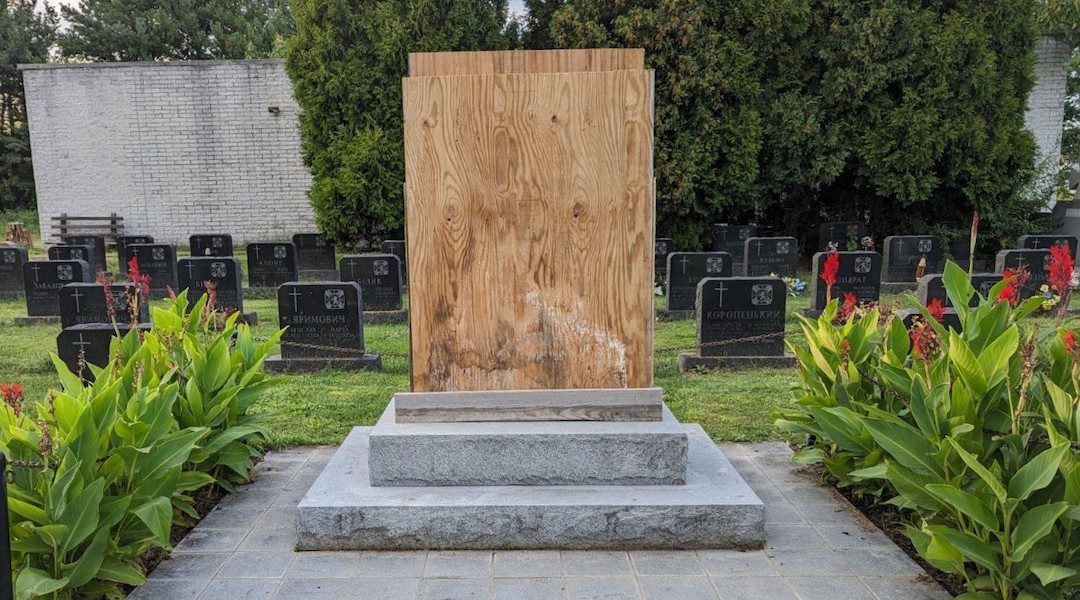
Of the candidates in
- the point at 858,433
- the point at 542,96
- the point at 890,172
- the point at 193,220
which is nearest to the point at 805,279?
the point at 890,172

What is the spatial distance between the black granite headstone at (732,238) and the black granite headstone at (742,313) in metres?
7.08

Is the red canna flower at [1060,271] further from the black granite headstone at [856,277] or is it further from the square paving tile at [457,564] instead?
the black granite headstone at [856,277]

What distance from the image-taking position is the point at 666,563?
10.1 feet

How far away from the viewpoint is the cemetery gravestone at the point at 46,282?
410 inches

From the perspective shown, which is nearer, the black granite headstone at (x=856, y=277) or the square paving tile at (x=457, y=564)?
the square paving tile at (x=457, y=564)

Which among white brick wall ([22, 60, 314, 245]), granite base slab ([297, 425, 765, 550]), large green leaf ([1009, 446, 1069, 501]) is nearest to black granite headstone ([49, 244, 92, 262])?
white brick wall ([22, 60, 314, 245])

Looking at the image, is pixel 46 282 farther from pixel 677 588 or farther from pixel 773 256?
pixel 773 256

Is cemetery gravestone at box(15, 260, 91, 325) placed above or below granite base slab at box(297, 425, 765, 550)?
above

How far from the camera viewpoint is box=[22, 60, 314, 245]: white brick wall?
19.5 m

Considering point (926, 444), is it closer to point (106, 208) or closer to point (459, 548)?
point (459, 548)

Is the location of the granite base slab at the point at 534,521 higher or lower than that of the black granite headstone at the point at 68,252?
lower

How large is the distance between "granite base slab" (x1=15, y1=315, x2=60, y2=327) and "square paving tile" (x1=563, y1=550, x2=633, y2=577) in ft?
31.9

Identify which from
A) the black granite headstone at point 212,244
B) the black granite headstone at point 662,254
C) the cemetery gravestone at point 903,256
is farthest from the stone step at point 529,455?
the black granite headstone at point 212,244

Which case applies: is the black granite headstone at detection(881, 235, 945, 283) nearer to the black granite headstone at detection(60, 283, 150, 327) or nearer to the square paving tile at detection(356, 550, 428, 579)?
the black granite headstone at detection(60, 283, 150, 327)
